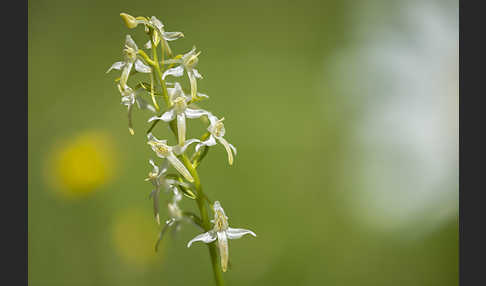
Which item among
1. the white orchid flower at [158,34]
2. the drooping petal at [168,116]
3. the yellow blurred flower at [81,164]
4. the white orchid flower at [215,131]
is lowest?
the yellow blurred flower at [81,164]

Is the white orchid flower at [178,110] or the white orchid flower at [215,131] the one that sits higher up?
the white orchid flower at [178,110]

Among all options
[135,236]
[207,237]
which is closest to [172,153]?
[207,237]

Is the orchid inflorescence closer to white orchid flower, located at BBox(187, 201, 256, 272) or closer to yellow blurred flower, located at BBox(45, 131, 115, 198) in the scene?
white orchid flower, located at BBox(187, 201, 256, 272)

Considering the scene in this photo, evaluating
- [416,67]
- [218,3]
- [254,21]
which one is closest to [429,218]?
[416,67]

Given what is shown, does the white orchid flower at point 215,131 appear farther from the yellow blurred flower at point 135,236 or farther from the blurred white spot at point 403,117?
the blurred white spot at point 403,117

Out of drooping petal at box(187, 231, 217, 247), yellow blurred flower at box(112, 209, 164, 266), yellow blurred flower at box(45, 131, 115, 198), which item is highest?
yellow blurred flower at box(45, 131, 115, 198)

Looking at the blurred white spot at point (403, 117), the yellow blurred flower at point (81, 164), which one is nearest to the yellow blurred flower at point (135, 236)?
the yellow blurred flower at point (81, 164)

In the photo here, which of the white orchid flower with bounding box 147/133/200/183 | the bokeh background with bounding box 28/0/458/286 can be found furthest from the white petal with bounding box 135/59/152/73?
the bokeh background with bounding box 28/0/458/286

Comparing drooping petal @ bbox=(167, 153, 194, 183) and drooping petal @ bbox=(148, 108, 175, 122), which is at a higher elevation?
drooping petal @ bbox=(148, 108, 175, 122)
